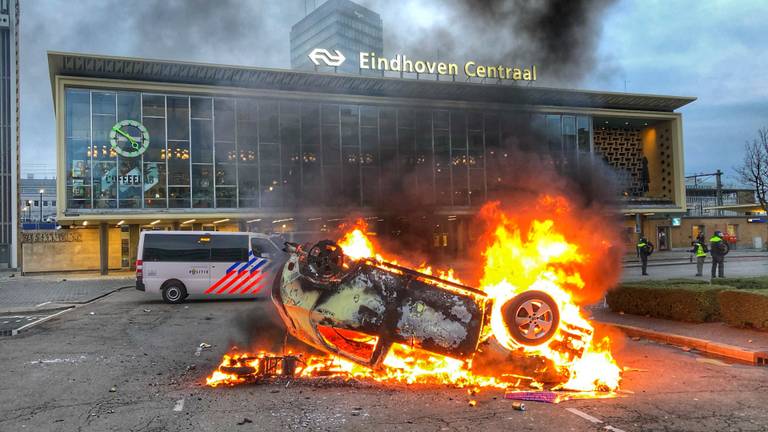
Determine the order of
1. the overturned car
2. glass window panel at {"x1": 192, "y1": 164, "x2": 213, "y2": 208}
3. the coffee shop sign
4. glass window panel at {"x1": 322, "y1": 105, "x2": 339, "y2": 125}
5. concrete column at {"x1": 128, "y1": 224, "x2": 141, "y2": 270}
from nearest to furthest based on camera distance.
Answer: the overturned car < glass window panel at {"x1": 322, "y1": 105, "x2": 339, "y2": 125} < glass window panel at {"x1": 192, "y1": 164, "x2": 213, "y2": 208} < the coffee shop sign < concrete column at {"x1": 128, "y1": 224, "x2": 141, "y2": 270}

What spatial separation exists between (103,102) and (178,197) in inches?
233

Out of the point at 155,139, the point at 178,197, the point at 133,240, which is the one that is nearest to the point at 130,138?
the point at 155,139

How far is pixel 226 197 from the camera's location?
27.4 meters

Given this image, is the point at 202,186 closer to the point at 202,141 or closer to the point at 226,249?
the point at 202,141

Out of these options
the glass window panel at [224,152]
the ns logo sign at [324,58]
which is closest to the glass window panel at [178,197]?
the glass window panel at [224,152]

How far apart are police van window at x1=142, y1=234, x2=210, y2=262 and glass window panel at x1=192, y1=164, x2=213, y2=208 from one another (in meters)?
12.5

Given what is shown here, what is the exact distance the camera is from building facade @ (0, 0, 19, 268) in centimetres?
3753

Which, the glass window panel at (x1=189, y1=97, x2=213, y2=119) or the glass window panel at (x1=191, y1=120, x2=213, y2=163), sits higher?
the glass window panel at (x1=189, y1=97, x2=213, y2=119)

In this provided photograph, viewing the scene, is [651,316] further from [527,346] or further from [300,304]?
[300,304]

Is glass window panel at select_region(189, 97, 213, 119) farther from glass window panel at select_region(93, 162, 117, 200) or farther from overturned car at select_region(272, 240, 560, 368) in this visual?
overturned car at select_region(272, 240, 560, 368)

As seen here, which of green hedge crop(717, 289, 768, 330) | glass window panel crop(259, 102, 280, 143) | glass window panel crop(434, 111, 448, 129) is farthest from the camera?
glass window panel crop(259, 102, 280, 143)

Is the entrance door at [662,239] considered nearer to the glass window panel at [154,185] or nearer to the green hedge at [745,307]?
the glass window panel at [154,185]

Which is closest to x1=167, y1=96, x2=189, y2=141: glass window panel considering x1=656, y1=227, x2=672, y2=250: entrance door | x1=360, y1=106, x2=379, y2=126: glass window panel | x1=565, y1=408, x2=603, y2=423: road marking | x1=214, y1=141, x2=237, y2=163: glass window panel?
x1=214, y1=141, x2=237, y2=163: glass window panel

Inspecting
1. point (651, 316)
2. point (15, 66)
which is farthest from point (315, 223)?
point (15, 66)
